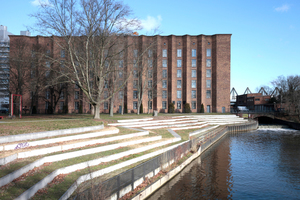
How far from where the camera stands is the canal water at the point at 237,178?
10820 mm

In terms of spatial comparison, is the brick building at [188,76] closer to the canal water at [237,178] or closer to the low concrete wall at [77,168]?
the canal water at [237,178]

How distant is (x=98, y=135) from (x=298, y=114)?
56.8m

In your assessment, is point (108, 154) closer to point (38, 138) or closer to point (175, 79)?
point (38, 138)

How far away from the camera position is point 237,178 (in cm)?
1332

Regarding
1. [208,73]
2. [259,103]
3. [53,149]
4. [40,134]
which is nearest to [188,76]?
[208,73]

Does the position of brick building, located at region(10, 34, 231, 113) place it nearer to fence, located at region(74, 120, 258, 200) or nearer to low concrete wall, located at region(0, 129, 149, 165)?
fence, located at region(74, 120, 258, 200)


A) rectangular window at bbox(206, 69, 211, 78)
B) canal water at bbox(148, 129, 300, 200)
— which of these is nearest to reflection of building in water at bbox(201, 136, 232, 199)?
canal water at bbox(148, 129, 300, 200)

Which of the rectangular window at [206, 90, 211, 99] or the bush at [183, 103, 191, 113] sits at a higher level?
the rectangular window at [206, 90, 211, 99]

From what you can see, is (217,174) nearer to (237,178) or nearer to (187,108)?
(237,178)

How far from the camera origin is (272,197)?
35.1 feet

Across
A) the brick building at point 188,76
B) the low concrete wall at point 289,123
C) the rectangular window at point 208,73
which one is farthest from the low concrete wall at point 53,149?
the rectangular window at point 208,73

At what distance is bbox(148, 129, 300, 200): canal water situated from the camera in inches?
426

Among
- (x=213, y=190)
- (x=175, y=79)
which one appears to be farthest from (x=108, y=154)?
(x=175, y=79)

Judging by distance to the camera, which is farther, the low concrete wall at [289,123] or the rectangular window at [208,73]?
the rectangular window at [208,73]
